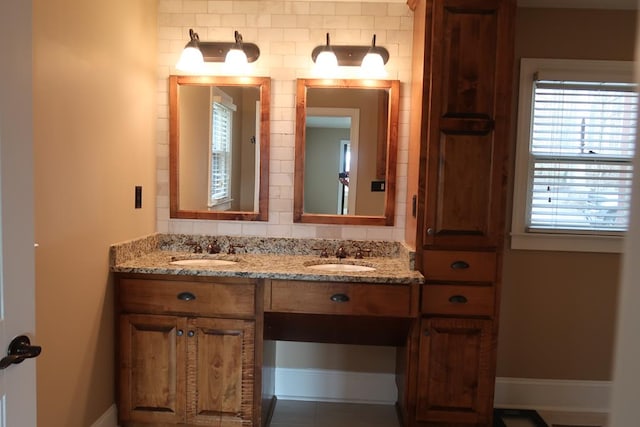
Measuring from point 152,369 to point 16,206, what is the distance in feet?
4.78

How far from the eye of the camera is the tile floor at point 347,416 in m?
2.45

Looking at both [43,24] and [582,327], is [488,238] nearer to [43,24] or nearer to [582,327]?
[582,327]

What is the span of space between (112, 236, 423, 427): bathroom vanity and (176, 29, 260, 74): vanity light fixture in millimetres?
1110

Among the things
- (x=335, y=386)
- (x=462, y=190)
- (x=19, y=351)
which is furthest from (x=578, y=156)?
(x=19, y=351)

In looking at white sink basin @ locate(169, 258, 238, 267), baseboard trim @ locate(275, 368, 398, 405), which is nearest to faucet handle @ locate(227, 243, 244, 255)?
white sink basin @ locate(169, 258, 238, 267)

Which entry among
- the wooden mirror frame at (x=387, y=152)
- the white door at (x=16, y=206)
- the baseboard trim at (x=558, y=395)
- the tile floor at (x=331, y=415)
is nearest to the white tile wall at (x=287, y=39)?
the wooden mirror frame at (x=387, y=152)

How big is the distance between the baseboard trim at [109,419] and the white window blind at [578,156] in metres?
2.46

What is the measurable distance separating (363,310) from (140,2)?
199cm

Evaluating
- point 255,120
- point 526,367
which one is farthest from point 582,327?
point 255,120

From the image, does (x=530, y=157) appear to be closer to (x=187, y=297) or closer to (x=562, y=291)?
(x=562, y=291)

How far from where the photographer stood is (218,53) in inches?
99.0

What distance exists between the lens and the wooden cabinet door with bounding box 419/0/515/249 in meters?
2.08

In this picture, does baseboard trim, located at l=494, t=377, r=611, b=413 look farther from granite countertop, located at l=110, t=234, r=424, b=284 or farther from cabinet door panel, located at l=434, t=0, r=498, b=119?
cabinet door panel, located at l=434, t=0, r=498, b=119

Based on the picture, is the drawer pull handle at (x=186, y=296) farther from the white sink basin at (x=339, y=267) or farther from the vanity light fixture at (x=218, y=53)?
the vanity light fixture at (x=218, y=53)
